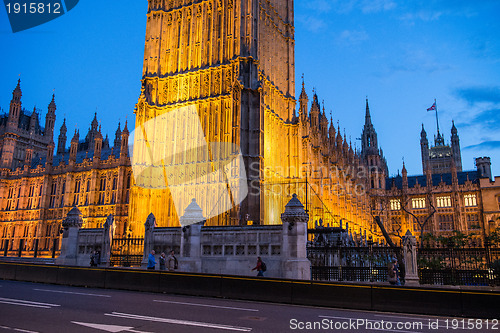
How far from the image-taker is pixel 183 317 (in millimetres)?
Answer: 9055

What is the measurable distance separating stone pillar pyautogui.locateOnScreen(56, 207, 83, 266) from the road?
31.9 feet

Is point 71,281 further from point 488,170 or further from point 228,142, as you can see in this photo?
point 488,170

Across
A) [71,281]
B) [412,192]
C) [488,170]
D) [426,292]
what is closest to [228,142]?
[71,281]

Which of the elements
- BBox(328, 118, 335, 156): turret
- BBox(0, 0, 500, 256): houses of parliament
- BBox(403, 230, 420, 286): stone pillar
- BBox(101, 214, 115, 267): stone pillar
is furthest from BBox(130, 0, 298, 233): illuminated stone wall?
BBox(328, 118, 335, 156): turret

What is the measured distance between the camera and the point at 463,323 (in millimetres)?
9414

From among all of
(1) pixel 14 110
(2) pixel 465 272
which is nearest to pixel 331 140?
(2) pixel 465 272

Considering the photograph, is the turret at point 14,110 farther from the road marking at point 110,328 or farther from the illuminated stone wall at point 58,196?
the road marking at point 110,328

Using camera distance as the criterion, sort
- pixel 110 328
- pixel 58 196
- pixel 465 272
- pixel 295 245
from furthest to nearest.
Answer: pixel 58 196, pixel 295 245, pixel 465 272, pixel 110 328

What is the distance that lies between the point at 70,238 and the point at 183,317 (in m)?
15.4

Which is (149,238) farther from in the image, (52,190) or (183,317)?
(52,190)

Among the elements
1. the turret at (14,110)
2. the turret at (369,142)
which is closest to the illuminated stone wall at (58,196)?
the turret at (14,110)

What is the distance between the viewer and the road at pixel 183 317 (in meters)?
7.89

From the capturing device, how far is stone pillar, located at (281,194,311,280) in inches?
614

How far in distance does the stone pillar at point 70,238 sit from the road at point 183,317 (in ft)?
31.9
